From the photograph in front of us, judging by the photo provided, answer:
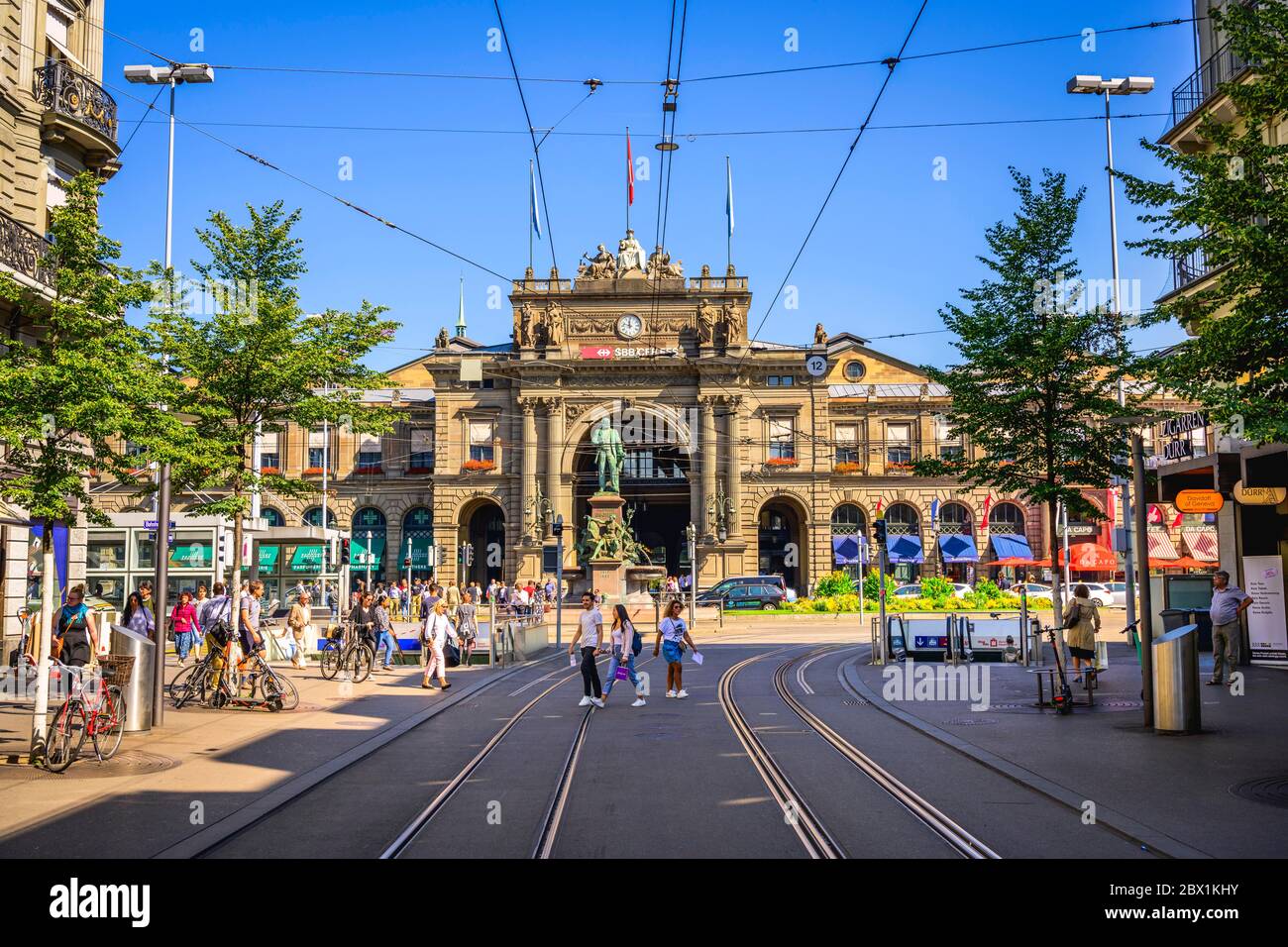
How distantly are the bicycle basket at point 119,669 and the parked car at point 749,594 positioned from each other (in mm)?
35944

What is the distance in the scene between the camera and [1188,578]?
80.7 feet

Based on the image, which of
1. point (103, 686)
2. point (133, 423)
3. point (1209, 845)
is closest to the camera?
point (1209, 845)

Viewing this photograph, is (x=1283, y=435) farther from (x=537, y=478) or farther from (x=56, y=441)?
(x=537, y=478)

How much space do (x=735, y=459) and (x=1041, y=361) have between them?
48417mm

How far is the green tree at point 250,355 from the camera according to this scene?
20172 millimetres

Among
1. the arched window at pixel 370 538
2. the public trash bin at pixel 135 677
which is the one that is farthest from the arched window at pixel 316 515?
the public trash bin at pixel 135 677

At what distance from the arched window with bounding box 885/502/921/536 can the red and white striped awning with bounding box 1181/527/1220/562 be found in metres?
18.8

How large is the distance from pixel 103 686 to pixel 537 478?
54.8 meters

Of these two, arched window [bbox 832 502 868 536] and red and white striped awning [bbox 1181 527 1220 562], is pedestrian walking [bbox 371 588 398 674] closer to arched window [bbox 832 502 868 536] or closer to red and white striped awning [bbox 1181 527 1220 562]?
red and white striped awning [bbox 1181 527 1220 562]

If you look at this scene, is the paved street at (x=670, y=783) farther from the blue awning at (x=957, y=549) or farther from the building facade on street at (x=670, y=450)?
the building facade on street at (x=670, y=450)

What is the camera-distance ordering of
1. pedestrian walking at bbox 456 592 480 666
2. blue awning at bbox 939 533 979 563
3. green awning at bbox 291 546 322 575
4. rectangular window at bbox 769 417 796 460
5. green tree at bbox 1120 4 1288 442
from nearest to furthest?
green tree at bbox 1120 4 1288 442
pedestrian walking at bbox 456 592 480 666
green awning at bbox 291 546 322 575
blue awning at bbox 939 533 979 563
rectangular window at bbox 769 417 796 460

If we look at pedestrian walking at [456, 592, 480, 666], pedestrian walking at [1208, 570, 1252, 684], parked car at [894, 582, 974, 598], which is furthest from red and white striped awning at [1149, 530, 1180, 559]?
pedestrian walking at [456, 592, 480, 666]

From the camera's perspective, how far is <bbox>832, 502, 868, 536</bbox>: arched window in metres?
67.8
